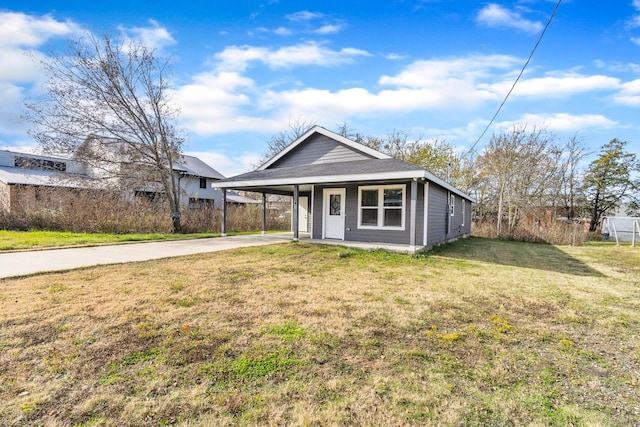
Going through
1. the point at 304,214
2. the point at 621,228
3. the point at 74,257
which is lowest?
the point at 74,257

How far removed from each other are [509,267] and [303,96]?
15.5 metres

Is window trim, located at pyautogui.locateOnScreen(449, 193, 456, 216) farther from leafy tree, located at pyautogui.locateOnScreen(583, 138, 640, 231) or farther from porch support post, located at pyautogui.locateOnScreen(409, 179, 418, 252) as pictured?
leafy tree, located at pyautogui.locateOnScreen(583, 138, 640, 231)

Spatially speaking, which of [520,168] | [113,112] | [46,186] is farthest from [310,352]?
[520,168]

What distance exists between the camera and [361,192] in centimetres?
1061

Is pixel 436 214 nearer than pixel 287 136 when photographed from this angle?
Yes

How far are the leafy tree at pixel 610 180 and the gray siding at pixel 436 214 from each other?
1813 centimetres

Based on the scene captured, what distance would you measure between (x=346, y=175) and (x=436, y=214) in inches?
160

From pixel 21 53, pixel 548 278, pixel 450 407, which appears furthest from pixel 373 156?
pixel 21 53

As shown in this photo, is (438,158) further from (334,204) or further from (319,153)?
(334,204)

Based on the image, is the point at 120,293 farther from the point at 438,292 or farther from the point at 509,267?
the point at 509,267

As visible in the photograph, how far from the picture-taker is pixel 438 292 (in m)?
5.19

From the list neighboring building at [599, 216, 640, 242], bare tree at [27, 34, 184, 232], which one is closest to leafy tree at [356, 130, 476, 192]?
neighboring building at [599, 216, 640, 242]

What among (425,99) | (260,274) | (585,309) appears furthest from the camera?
(425,99)

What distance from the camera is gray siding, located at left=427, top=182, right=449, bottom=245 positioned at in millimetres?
10280
